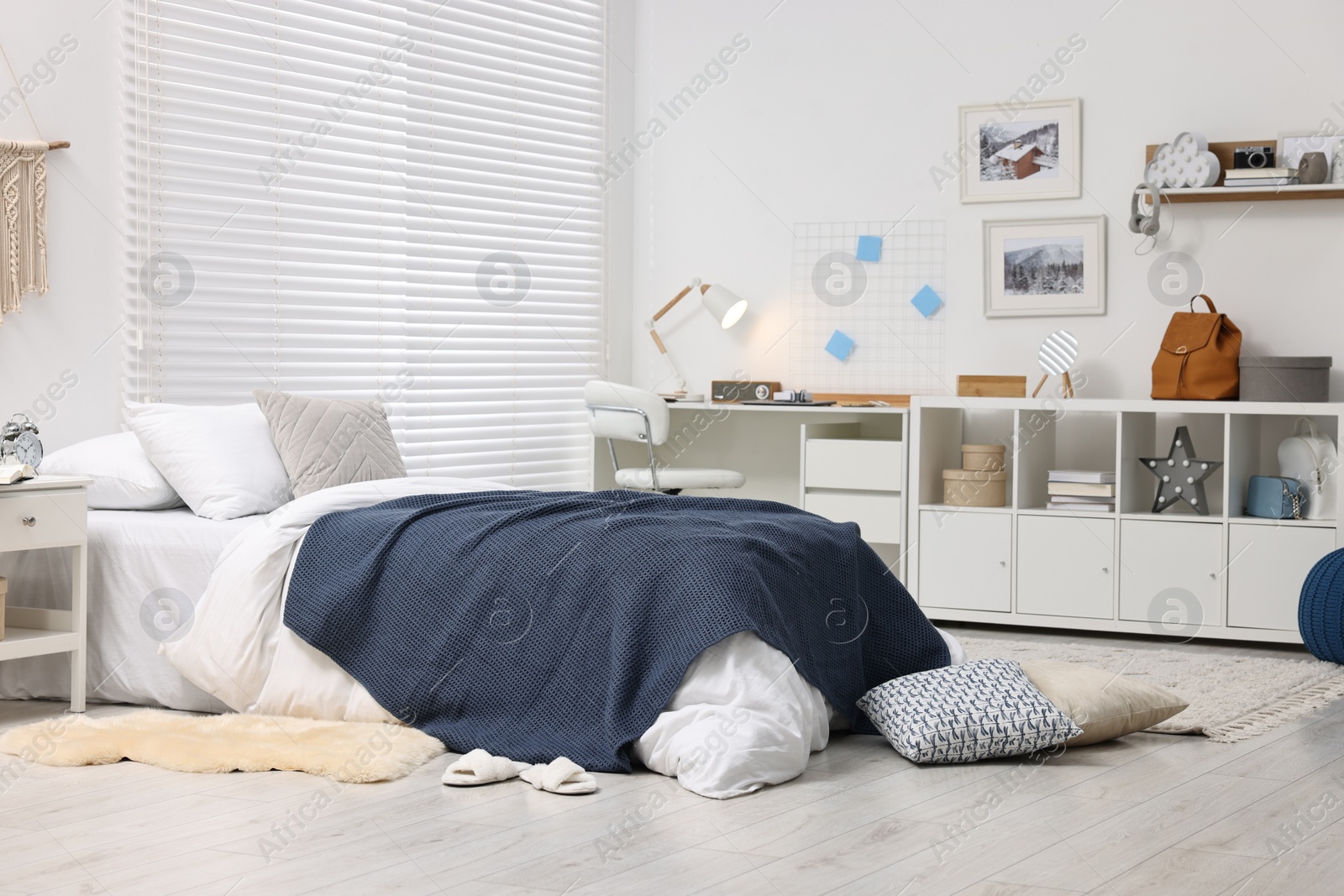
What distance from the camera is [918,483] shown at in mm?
5141

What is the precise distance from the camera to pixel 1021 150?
17.9ft

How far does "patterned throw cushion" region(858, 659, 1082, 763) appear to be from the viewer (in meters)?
3.02

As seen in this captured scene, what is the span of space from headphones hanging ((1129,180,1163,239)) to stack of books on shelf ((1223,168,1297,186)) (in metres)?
0.25

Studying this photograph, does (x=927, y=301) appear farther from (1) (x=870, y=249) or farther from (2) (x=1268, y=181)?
(2) (x=1268, y=181)

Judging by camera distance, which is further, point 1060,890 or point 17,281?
point 17,281

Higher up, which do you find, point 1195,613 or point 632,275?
point 632,275

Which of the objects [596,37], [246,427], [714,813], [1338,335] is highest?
[596,37]

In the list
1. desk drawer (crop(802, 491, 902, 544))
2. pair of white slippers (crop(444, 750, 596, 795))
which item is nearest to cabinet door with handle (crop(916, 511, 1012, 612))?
desk drawer (crop(802, 491, 902, 544))

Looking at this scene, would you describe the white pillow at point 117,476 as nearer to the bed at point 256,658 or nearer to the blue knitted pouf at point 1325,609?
the bed at point 256,658

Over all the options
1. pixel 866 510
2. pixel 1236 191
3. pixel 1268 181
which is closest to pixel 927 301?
pixel 866 510

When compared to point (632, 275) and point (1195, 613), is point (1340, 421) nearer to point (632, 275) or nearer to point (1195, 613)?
point (1195, 613)

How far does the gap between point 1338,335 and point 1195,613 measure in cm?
117

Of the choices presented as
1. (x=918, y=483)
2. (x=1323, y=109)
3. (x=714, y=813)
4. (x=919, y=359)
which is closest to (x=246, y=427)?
(x=714, y=813)

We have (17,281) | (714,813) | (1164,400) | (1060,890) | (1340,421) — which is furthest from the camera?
(1164,400)
